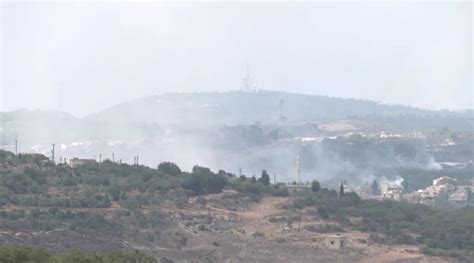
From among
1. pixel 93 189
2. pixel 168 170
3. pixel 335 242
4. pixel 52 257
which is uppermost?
pixel 168 170

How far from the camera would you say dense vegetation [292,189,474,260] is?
373 ft

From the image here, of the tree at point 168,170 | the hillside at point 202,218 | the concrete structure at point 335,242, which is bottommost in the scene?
the concrete structure at point 335,242

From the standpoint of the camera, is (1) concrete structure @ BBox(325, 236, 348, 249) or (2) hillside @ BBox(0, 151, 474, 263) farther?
(1) concrete structure @ BBox(325, 236, 348, 249)

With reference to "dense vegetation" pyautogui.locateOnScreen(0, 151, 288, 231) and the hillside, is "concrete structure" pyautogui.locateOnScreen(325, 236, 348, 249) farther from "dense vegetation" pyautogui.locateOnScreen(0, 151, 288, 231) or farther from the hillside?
"dense vegetation" pyautogui.locateOnScreen(0, 151, 288, 231)

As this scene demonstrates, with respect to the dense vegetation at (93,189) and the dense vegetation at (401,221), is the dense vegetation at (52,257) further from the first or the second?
the dense vegetation at (401,221)

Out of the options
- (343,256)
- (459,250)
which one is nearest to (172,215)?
(343,256)

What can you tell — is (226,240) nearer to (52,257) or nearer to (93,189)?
(93,189)

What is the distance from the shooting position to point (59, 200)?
109 m

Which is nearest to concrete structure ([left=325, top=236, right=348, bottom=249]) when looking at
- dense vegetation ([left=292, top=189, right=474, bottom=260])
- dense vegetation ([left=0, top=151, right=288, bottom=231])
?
dense vegetation ([left=292, top=189, right=474, bottom=260])

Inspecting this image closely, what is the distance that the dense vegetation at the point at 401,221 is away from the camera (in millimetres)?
113812

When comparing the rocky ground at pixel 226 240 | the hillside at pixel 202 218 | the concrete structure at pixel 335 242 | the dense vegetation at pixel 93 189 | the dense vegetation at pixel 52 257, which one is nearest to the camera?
the dense vegetation at pixel 52 257

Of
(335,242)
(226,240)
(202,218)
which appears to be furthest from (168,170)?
(335,242)

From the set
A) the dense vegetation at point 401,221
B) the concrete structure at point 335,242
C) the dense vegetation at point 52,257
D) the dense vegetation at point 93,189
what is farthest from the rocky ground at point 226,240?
the dense vegetation at point 52,257

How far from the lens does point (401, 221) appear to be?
12419cm
